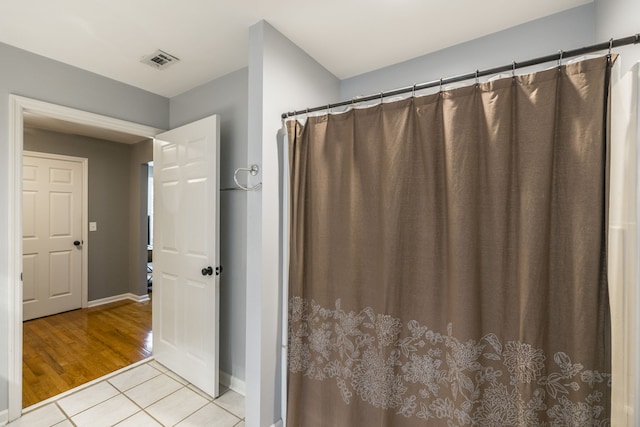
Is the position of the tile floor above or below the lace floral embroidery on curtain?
below

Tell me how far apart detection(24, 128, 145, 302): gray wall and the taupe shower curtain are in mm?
3947

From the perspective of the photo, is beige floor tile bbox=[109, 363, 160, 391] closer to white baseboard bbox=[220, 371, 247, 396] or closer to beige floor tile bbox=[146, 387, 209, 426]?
beige floor tile bbox=[146, 387, 209, 426]

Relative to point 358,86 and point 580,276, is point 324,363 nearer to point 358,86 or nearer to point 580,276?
point 580,276

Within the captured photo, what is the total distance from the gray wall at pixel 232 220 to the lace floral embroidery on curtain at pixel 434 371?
2.39ft

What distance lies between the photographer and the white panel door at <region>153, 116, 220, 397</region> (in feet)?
7.08

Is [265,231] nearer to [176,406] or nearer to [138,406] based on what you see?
[176,406]

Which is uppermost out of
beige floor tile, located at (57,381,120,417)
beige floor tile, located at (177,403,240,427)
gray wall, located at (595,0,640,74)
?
gray wall, located at (595,0,640,74)

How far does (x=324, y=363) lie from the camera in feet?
5.18

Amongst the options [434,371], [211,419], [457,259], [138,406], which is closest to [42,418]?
[138,406]

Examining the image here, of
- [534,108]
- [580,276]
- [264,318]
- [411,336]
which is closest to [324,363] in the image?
[264,318]

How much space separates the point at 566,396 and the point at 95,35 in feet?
9.69

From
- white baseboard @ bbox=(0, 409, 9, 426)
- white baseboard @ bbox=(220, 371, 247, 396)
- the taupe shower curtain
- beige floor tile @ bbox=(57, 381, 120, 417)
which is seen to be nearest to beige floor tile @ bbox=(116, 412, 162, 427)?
beige floor tile @ bbox=(57, 381, 120, 417)

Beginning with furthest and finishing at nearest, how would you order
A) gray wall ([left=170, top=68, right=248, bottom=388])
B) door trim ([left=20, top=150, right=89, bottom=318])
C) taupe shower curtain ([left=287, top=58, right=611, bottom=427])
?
door trim ([left=20, top=150, right=89, bottom=318]) → gray wall ([left=170, top=68, right=248, bottom=388]) → taupe shower curtain ([left=287, top=58, right=611, bottom=427])

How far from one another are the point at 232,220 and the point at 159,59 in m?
1.26
